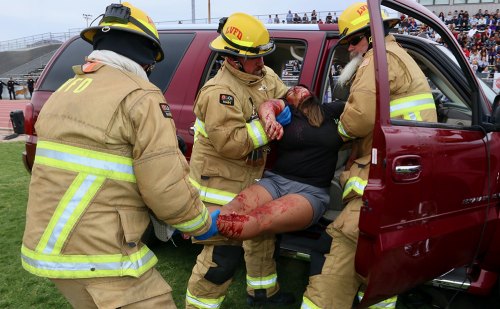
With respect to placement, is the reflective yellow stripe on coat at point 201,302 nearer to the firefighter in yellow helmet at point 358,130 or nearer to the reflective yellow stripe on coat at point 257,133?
the firefighter in yellow helmet at point 358,130

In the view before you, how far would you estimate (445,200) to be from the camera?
2.16 meters

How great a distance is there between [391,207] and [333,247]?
585 millimetres

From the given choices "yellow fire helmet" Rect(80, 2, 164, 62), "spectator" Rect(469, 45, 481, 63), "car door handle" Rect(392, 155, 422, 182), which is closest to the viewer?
"yellow fire helmet" Rect(80, 2, 164, 62)

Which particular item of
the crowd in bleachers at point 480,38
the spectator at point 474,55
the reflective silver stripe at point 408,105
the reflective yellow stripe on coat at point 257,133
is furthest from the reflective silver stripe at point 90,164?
the spectator at point 474,55

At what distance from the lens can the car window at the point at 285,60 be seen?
3337mm

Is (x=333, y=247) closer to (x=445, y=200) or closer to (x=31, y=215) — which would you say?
(x=445, y=200)

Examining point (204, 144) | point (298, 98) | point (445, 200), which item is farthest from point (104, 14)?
point (445, 200)

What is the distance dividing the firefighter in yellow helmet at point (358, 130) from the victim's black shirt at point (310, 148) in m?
0.15

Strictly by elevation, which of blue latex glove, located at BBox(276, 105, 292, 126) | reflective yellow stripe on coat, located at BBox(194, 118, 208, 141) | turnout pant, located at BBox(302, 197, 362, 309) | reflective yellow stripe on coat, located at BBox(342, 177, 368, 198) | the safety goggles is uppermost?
the safety goggles

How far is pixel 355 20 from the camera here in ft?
8.43

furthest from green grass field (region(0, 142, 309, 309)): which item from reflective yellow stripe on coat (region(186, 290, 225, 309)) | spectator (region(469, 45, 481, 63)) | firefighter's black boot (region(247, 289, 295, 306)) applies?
spectator (region(469, 45, 481, 63))

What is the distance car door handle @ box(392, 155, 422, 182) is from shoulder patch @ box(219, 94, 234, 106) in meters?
0.98

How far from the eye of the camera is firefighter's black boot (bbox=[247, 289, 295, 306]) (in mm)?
3105

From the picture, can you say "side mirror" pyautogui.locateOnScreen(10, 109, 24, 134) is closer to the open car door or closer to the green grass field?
the green grass field
